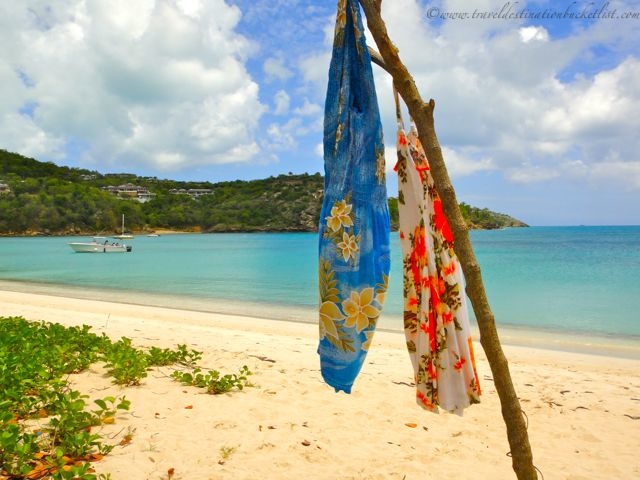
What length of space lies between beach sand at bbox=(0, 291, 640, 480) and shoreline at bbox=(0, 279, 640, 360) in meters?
3.25

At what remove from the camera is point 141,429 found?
10.8 ft

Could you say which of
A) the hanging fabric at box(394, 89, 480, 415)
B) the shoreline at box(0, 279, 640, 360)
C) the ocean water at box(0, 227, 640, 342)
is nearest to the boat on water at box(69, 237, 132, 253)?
the ocean water at box(0, 227, 640, 342)

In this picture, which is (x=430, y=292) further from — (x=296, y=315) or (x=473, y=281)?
(x=296, y=315)

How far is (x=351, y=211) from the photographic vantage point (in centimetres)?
197

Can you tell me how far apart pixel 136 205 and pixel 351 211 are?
97279mm

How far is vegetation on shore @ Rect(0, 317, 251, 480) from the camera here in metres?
2.52

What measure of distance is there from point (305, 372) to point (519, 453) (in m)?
3.81

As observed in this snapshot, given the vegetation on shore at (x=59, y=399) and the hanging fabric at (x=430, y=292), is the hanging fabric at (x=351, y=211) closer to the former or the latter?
the hanging fabric at (x=430, y=292)

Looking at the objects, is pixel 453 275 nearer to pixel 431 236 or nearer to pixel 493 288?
pixel 431 236

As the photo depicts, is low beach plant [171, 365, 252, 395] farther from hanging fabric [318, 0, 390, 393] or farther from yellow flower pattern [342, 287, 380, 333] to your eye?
yellow flower pattern [342, 287, 380, 333]

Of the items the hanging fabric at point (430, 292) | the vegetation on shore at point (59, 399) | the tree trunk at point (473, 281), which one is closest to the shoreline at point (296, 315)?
the vegetation on shore at point (59, 399)

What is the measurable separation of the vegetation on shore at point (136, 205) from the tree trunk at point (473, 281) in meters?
74.5

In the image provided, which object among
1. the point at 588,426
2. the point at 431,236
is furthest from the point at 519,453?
the point at 588,426

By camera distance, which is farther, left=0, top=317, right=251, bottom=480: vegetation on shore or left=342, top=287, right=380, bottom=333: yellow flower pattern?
left=0, top=317, right=251, bottom=480: vegetation on shore
